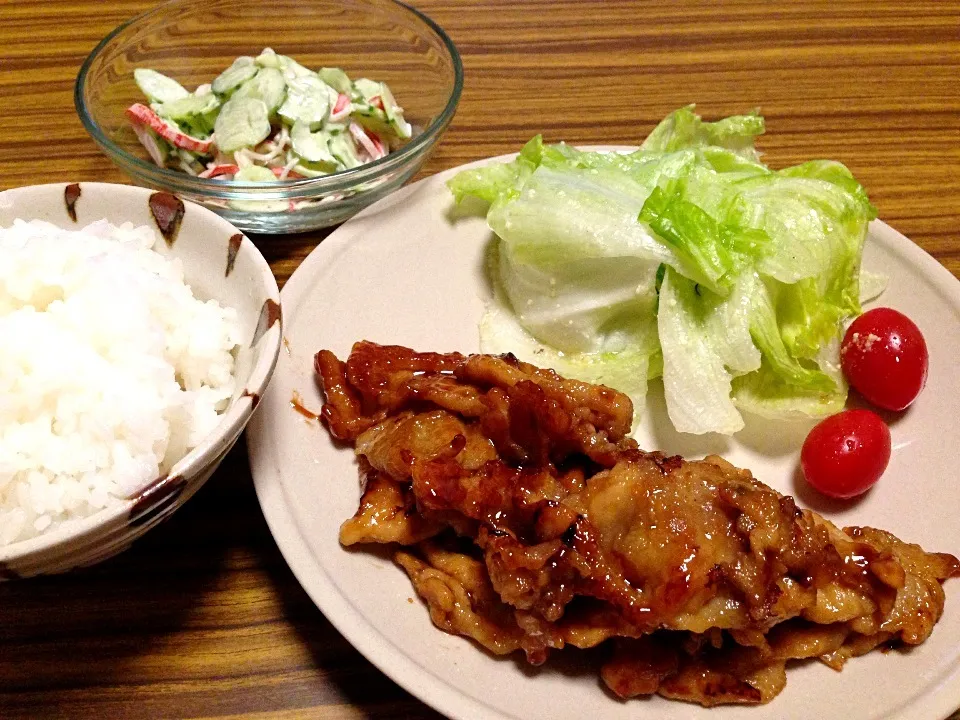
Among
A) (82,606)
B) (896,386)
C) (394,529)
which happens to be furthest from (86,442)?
(896,386)

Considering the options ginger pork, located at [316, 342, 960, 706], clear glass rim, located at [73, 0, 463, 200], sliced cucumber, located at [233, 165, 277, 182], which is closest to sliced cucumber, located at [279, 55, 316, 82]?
sliced cucumber, located at [233, 165, 277, 182]

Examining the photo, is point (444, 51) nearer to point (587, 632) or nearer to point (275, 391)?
point (275, 391)

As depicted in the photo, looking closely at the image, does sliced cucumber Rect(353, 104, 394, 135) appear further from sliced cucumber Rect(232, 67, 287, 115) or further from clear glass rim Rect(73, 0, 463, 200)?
clear glass rim Rect(73, 0, 463, 200)

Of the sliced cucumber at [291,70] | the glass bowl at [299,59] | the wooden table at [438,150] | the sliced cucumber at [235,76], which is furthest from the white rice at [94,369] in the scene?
the sliced cucumber at [291,70]

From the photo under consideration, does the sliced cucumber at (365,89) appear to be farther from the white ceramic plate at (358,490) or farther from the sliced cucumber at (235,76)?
the white ceramic plate at (358,490)

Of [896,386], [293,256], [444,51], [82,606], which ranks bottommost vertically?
[82,606]

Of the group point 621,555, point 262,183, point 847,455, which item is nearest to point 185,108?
point 262,183

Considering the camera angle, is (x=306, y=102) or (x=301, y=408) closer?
(x=301, y=408)

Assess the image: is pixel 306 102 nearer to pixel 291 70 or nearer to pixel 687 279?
pixel 291 70
